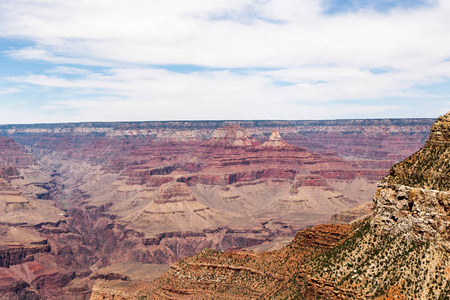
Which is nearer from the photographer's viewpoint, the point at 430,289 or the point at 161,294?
the point at 430,289

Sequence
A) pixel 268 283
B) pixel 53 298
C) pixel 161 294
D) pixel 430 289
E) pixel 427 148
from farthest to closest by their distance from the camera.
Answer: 1. pixel 53 298
2. pixel 161 294
3. pixel 268 283
4. pixel 427 148
5. pixel 430 289

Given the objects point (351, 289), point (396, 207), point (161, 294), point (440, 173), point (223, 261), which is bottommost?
point (161, 294)

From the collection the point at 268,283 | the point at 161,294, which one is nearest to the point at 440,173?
the point at 268,283

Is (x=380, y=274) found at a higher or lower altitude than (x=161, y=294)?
higher

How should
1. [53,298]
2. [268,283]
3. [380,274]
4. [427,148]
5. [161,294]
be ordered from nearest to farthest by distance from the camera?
[380,274]
[427,148]
[268,283]
[161,294]
[53,298]

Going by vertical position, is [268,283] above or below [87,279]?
above

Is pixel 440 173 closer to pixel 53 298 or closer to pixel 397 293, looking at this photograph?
pixel 397 293

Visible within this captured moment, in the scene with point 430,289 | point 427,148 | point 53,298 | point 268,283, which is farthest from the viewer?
point 53,298

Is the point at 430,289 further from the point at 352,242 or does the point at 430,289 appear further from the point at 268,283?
the point at 268,283

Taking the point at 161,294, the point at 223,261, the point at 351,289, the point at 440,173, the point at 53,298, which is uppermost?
the point at 440,173

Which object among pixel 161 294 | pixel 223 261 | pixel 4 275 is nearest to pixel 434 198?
pixel 223 261
